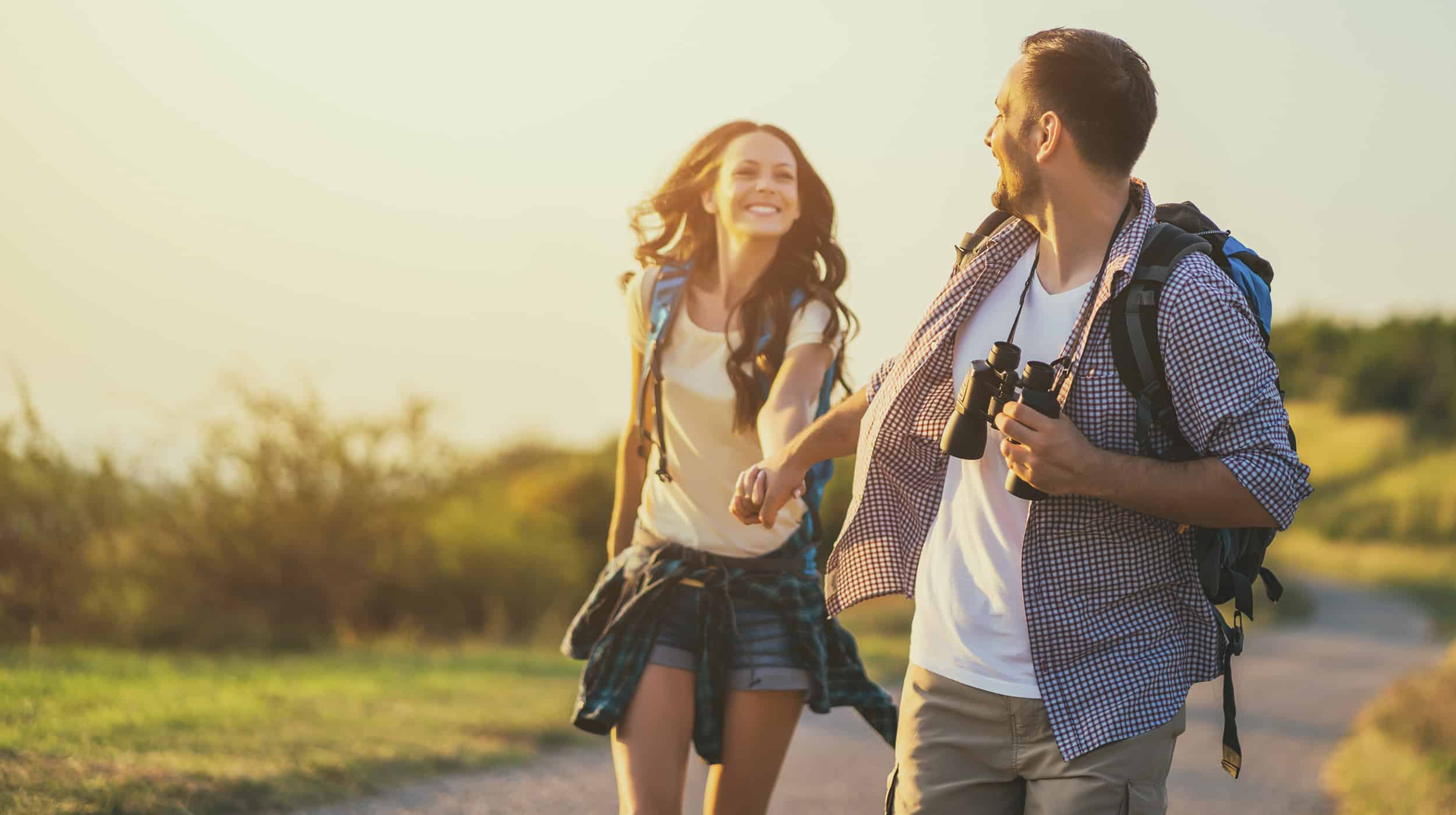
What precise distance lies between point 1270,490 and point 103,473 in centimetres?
1062

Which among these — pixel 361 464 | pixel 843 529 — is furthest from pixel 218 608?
pixel 843 529

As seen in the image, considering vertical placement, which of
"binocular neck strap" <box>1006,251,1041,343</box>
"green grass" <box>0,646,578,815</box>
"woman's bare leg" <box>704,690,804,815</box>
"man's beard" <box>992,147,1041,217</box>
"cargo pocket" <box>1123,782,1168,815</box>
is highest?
"man's beard" <box>992,147,1041,217</box>

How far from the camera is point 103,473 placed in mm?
11078

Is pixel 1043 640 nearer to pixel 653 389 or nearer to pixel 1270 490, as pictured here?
pixel 1270 490

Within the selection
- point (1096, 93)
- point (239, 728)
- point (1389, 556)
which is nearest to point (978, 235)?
point (1096, 93)

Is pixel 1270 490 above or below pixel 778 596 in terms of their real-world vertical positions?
above

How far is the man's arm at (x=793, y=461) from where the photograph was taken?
2.98 metres

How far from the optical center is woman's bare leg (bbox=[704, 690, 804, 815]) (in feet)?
11.6

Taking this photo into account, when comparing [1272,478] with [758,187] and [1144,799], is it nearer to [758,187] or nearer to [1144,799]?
[1144,799]

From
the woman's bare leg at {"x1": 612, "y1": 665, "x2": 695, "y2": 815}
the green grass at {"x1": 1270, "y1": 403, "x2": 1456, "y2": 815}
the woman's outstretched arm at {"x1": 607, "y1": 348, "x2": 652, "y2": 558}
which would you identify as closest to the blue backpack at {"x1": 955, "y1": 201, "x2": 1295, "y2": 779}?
the woman's bare leg at {"x1": 612, "y1": 665, "x2": 695, "y2": 815}

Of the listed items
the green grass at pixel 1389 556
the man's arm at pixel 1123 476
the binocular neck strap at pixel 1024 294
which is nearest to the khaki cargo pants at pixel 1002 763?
the man's arm at pixel 1123 476

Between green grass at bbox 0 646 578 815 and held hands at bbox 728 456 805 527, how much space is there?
292 cm

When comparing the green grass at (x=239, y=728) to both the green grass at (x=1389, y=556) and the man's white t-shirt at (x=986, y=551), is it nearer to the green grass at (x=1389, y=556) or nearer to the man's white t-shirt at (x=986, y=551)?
the man's white t-shirt at (x=986, y=551)

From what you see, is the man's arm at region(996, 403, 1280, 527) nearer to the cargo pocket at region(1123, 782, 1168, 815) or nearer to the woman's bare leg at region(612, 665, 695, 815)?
the cargo pocket at region(1123, 782, 1168, 815)
